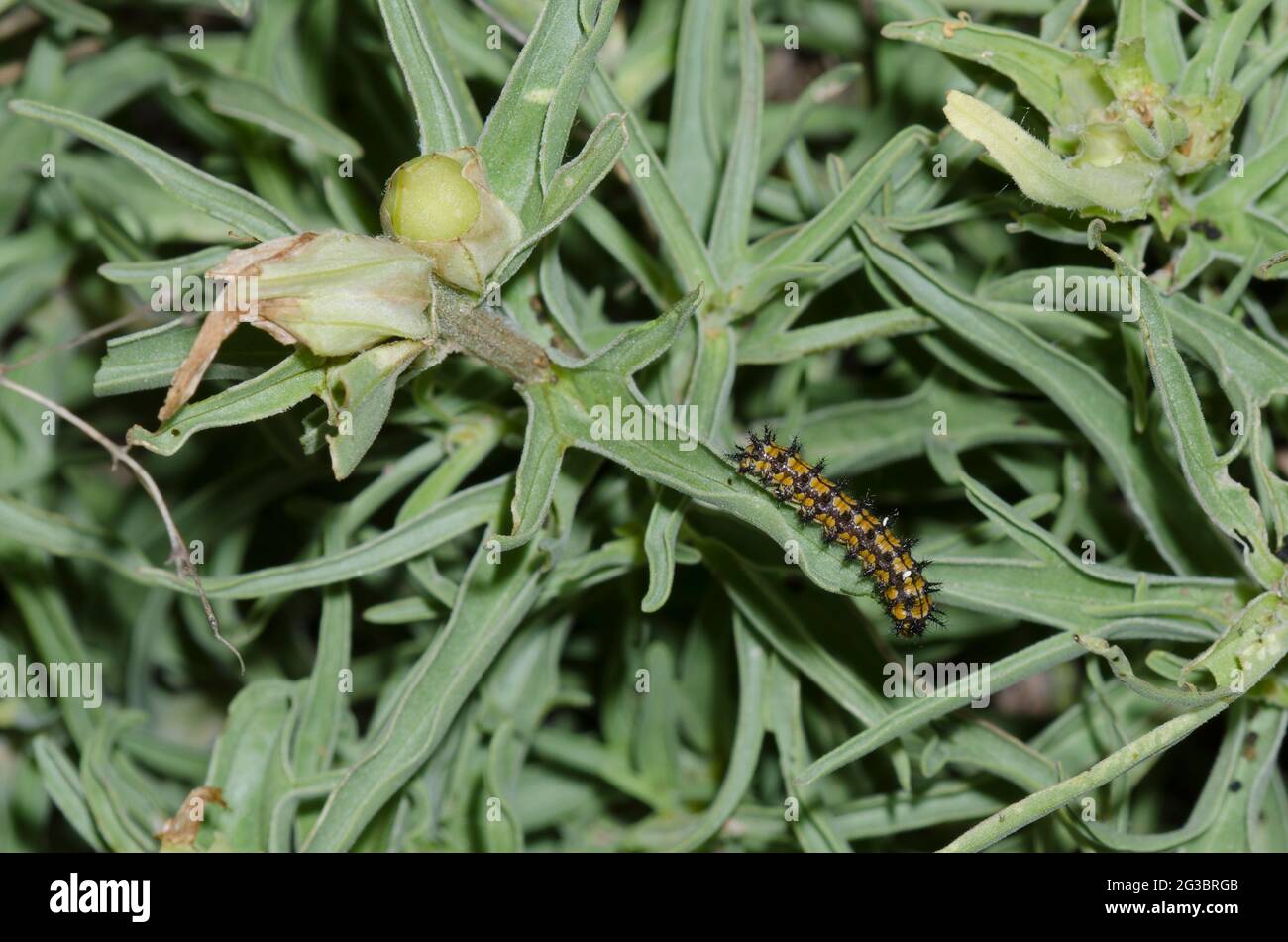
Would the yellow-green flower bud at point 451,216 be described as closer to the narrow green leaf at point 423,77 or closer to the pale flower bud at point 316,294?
the pale flower bud at point 316,294

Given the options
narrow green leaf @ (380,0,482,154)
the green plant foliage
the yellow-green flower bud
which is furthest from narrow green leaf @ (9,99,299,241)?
the yellow-green flower bud

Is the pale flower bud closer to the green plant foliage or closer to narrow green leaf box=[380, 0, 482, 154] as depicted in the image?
the green plant foliage

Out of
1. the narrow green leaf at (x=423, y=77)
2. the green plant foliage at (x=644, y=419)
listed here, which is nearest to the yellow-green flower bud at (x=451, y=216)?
the green plant foliage at (x=644, y=419)

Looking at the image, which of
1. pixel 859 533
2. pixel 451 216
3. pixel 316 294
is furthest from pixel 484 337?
pixel 859 533

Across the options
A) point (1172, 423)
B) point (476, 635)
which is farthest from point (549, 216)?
point (1172, 423)

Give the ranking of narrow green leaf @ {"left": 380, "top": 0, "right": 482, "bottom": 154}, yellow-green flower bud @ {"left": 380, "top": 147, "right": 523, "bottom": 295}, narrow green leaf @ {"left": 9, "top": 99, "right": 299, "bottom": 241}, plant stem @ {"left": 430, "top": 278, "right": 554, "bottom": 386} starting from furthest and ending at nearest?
narrow green leaf @ {"left": 9, "top": 99, "right": 299, "bottom": 241}
narrow green leaf @ {"left": 380, "top": 0, "right": 482, "bottom": 154}
plant stem @ {"left": 430, "top": 278, "right": 554, "bottom": 386}
yellow-green flower bud @ {"left": 380, "top": 147, "right": 523, "bottom": 295}

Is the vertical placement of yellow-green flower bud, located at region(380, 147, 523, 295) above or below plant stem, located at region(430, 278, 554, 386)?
above
